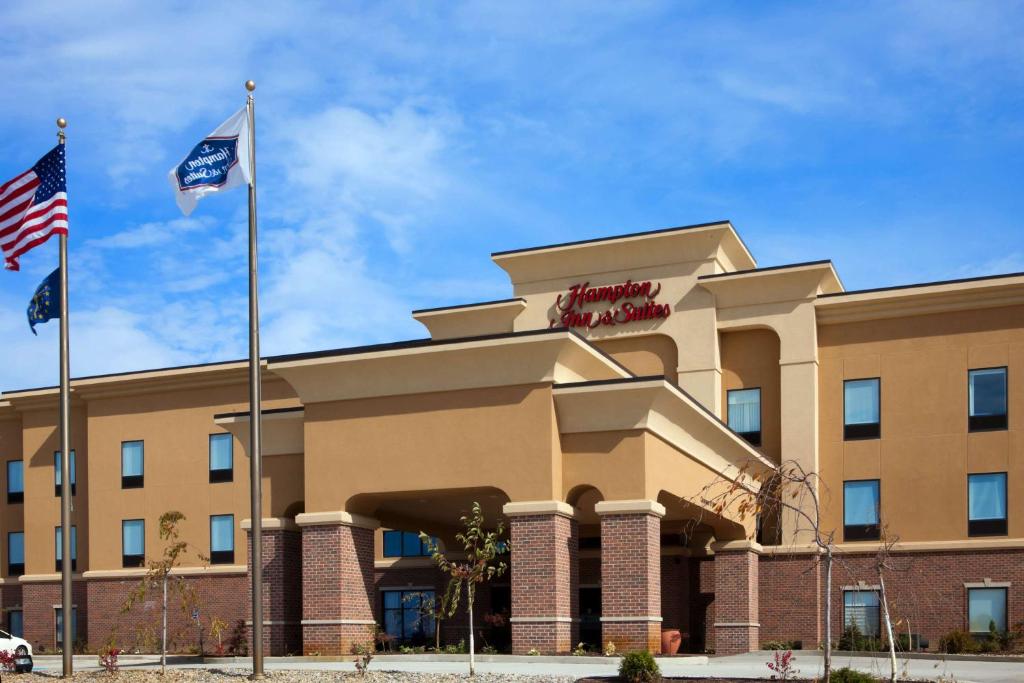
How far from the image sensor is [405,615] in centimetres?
4781

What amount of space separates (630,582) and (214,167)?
1372 cm

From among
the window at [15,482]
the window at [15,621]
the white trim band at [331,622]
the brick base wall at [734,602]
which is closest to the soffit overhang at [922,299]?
the brick base wall at [734,602]

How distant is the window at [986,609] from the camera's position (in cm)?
4059

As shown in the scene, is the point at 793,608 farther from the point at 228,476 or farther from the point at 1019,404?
the point at 228,476

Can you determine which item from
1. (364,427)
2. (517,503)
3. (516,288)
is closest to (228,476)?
(516,288)

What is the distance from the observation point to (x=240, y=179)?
2686 cm

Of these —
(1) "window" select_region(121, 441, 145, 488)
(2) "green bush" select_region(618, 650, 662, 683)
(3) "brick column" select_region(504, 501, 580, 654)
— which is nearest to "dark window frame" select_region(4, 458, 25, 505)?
(1) "window" select_region(121, 441, 145, 488)

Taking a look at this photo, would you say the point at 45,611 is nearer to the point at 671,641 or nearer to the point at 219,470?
the point at 219,470

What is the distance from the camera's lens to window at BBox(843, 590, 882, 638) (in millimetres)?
42188

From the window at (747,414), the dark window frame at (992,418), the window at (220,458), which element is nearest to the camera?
the dark window frame at (992,418)

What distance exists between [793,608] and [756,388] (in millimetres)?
7772

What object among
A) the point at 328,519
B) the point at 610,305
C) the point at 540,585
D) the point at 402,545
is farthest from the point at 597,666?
the point at 402,545

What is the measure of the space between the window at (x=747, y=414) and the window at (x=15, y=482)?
1229 inches

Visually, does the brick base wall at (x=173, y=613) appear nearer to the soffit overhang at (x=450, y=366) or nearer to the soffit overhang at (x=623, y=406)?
the soffit overhang at (x=450, y=366)
